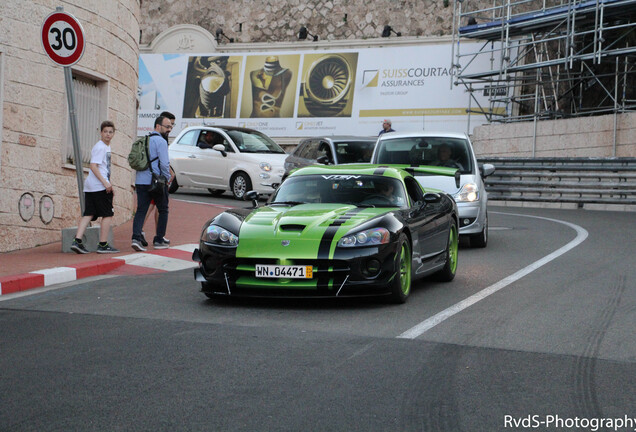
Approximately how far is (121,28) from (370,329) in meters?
9.65

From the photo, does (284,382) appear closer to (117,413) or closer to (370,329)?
(117,413)

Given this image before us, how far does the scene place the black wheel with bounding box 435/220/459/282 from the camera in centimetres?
1005

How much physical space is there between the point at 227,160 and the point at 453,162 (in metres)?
9.15

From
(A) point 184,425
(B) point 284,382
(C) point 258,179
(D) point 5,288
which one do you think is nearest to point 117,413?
(A) point 184,425

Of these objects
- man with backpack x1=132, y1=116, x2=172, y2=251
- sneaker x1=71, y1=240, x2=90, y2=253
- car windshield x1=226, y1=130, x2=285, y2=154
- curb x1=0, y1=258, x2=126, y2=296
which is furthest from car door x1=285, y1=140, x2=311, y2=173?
curb x1=0, y1=258, x2=126, y2=296

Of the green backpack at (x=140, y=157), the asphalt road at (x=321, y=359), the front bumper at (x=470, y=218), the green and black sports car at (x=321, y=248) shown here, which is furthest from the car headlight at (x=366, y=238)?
the front bumper at (x=470, y=218)

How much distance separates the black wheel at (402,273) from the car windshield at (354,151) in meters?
11.7

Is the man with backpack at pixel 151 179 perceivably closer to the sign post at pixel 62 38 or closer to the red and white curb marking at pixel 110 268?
the red and white curb marking at pixel 110 268

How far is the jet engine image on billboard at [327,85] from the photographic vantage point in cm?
3127

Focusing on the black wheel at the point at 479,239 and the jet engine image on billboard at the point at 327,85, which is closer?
the black wheel at the point at 479,239

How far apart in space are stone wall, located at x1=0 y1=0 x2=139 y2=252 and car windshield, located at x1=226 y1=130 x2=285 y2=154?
8.21 metres

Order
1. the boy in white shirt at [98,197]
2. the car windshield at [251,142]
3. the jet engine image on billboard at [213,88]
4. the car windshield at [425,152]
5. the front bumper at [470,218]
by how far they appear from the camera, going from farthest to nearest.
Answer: the jet engine image on billboard at [213,88] → the car windshield at [251,142] → the car windshield at [425,152] → the front bumper at [470,218] → the boy in white shirt at [98,197]

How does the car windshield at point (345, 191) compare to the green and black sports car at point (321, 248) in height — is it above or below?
above

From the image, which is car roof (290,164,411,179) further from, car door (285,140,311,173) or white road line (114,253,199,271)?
car door (285,140,311,173)
